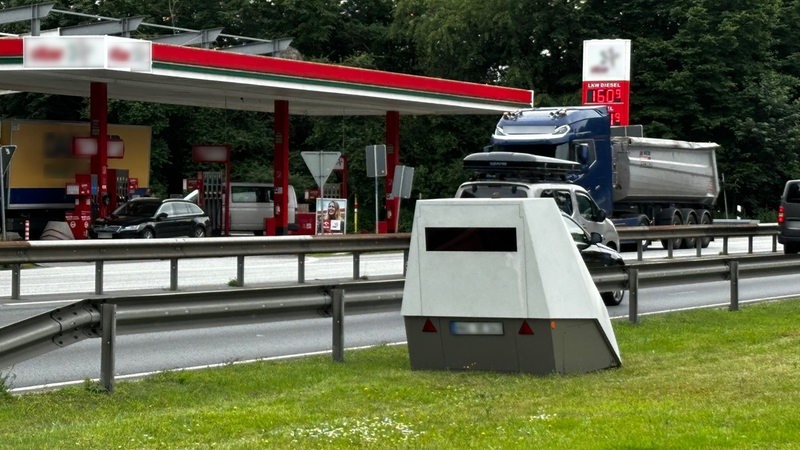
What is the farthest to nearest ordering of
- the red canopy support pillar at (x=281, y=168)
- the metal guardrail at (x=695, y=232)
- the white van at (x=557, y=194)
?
1. the red canopy support pillar at (x=281, y=168)
2. the metal guardrail at (x=695, y=232)
3. the white van at (x=557, y=194)

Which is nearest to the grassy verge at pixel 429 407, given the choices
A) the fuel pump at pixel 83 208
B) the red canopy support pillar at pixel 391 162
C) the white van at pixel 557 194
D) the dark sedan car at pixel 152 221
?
the white van at pixel 557 194

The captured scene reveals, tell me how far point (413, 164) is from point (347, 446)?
57.5m

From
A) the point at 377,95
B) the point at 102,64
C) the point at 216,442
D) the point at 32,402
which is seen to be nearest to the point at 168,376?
the point at 32,402

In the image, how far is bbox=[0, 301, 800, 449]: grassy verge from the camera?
830 centimetres

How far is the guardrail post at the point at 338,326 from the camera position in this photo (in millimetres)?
12961

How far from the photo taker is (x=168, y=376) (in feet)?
38.6

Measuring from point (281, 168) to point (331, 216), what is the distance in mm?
2344

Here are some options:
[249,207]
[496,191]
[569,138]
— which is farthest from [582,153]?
[249,207]

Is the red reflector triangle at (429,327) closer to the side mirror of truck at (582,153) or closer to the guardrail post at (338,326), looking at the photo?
the guardrail post at (338,326)

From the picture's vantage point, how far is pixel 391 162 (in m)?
45.8

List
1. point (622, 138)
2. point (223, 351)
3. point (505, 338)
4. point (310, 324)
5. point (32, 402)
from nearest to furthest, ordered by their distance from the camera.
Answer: point (32, 402) → point (505, 338) → point (223, 351) → point (310, 324) → point (622, 138)

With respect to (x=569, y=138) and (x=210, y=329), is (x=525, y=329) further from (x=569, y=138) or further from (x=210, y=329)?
(x=569, y=138)

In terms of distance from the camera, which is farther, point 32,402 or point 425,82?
point 425,82

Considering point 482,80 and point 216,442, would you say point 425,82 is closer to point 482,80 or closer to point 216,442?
point 482,80
